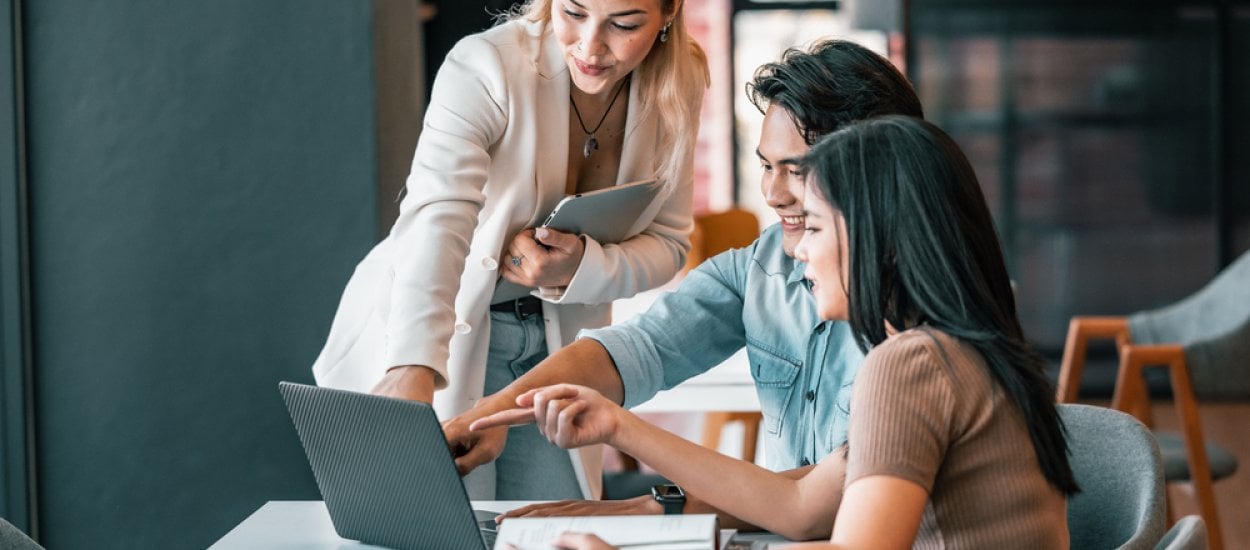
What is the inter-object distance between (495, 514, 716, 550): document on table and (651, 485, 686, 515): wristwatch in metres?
0.16

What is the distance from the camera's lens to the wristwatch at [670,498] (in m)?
1.62

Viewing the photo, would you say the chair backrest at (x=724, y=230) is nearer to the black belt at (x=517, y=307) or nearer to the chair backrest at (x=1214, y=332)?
the chair backrest at (x=1214, y=332)

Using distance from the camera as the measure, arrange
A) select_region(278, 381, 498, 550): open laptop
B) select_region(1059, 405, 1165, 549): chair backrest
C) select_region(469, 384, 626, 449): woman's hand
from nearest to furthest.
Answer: select_region(278, 381, 498, 550): open laptop < select_region(469, 384, 626, 449): woman's hand < select_region(1059, 405, 1165, 549): chair backrest

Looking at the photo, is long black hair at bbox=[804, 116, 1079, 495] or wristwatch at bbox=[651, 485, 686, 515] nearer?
long black hair at bbox=[804, 116, 1079, 495]

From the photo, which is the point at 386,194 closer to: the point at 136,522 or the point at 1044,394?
the point at 136,522

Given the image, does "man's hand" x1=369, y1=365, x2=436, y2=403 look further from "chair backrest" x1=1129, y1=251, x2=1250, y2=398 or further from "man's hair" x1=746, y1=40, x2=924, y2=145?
"chair backrest" x1=1129, y1=251, x2=1250, y2=398

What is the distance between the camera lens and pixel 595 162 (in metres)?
2.20

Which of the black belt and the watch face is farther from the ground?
the black belt

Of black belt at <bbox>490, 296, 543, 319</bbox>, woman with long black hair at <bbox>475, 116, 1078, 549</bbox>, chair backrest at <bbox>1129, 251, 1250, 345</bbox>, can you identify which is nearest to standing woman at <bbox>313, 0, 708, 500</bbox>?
black belt at <bbox>490, 296, 543, 319</bbox>

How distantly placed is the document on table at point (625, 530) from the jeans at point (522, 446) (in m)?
0.69

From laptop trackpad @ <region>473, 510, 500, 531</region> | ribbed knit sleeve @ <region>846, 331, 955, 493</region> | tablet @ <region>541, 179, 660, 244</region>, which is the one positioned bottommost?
laptop trackpad @ <region>473, 510, 500, 531</region>

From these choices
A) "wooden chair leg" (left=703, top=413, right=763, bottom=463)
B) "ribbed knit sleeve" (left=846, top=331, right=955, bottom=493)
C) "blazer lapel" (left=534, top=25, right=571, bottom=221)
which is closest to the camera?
"ribbed knit sleeve" (left=846, top=331, right=955, bottom=493)

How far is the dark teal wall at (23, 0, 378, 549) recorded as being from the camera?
2.54 meters

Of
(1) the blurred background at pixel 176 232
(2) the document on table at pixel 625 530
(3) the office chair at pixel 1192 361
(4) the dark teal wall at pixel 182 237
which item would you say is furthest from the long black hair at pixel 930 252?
(3) the office chair at pixel 1192 361
